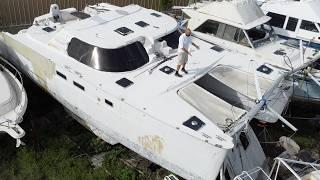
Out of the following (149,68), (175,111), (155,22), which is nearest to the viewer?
(175,111)

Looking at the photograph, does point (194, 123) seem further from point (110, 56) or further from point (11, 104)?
point (11, 104)

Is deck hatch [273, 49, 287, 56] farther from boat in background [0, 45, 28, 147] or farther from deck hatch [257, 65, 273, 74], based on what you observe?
boat in background [0, 45, 28, 147]

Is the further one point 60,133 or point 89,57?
point 60,133

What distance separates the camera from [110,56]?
752 centimetres

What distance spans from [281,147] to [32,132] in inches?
201

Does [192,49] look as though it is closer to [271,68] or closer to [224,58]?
[224,58]

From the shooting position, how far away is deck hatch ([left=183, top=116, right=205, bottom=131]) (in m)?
6.28

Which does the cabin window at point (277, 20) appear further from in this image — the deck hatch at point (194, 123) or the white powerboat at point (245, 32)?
the deck hatch at point (194, 123)

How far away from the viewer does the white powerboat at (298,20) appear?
995 cm

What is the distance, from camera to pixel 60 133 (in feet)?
26.9

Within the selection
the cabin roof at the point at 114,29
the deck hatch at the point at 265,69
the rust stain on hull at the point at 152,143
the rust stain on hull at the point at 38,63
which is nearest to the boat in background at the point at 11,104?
the rust stain on hull at the point at 38,63

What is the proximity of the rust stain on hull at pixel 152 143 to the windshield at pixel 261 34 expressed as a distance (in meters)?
4.04

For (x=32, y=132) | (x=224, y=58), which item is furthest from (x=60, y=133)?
(x=224, y=58)

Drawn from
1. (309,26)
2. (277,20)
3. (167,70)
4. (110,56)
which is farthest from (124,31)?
(309,26)
